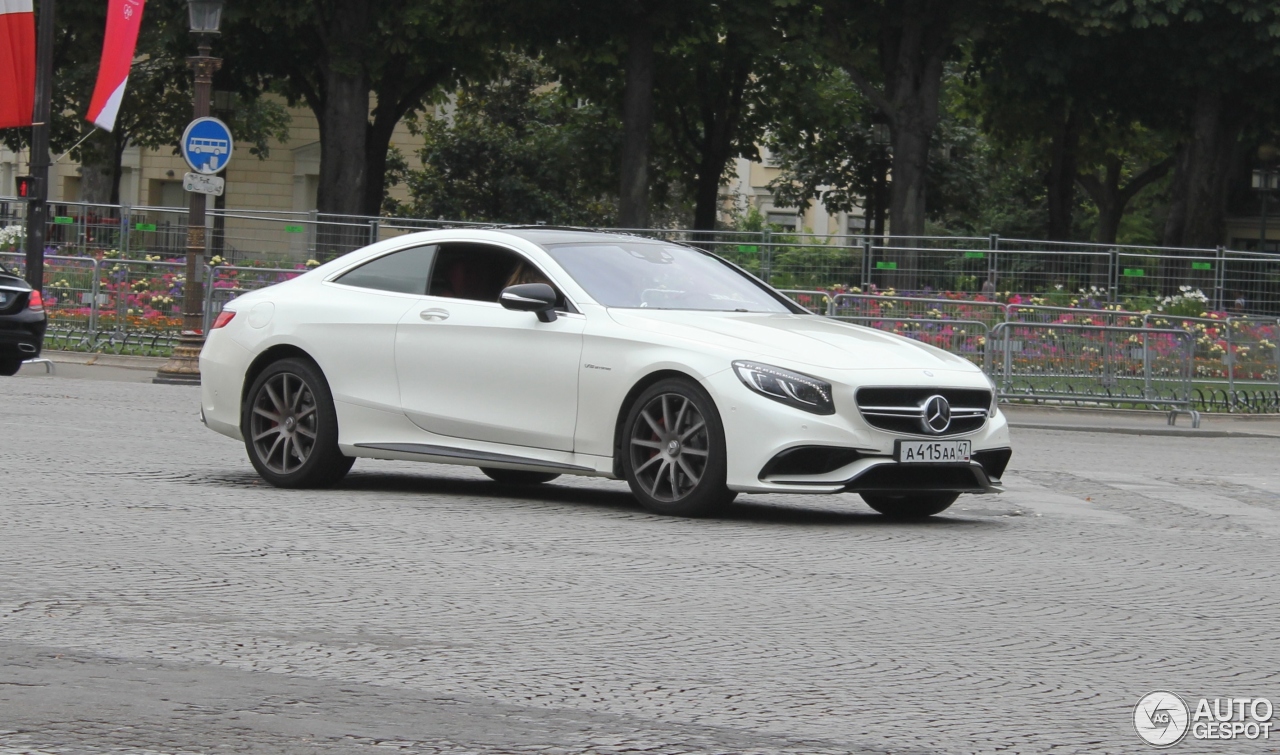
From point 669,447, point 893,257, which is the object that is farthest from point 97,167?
point 669,447

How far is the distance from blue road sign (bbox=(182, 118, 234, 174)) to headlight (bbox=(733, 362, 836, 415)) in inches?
543

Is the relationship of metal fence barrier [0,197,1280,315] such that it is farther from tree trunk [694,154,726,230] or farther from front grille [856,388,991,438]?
tree trunk [694,154,726,230]

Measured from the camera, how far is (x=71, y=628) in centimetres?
630

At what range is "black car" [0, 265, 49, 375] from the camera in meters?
21.0

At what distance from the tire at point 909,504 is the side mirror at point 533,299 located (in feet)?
6.47

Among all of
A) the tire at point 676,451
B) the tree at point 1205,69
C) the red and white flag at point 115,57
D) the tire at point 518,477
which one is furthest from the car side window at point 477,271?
the tree at point 1205,69

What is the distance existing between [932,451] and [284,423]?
12.2 ft

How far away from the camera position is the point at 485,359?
10430mm

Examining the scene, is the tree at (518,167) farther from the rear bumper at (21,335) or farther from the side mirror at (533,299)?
the side mirror at (533,299)

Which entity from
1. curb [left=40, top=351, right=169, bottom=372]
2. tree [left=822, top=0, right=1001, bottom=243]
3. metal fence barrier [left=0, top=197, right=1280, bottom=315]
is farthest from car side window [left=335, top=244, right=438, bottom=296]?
tree [left=822, top=0, right=1001, bottom=243]

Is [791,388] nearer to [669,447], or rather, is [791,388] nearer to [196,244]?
[669,447]

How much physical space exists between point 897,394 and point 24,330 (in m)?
14.1

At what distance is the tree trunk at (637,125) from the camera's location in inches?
1467

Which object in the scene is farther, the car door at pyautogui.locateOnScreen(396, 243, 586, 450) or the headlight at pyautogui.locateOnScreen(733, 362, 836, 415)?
the car door at pyautogui.locateOnScreen(396, 243, 586, 450)
